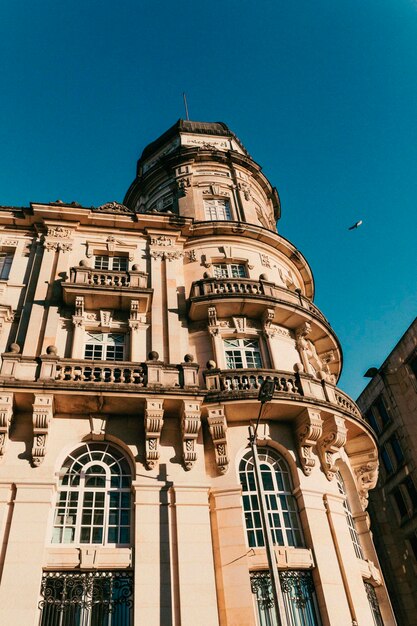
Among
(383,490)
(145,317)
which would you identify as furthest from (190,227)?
(383,490)

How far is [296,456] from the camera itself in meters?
17.6

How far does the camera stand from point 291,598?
48.2 ft

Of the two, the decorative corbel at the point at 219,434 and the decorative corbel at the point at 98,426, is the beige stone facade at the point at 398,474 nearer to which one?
the decorative corbel at the point at 219,434

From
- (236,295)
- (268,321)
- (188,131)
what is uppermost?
(188,131)

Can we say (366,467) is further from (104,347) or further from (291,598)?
(104,347)

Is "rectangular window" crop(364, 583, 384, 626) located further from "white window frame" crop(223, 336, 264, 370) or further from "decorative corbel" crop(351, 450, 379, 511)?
"white window frame" crop(223, 336, 264, 370)

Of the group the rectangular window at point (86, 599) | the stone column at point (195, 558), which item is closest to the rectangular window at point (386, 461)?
the stone column at point (195, 558)

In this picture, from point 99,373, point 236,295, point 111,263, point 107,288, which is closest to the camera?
point 99,373

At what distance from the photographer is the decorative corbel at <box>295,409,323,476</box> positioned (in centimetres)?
1738

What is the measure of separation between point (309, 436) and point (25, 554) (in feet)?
33.7

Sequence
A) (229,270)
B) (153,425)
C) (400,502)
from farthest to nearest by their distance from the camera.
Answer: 1. (400,502)
2. (229,270)
3. (153,425)

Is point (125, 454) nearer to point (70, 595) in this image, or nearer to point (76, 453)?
point (76, 453)

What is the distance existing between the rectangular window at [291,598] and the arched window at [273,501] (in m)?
1.00

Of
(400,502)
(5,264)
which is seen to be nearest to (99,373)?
(5,264)
